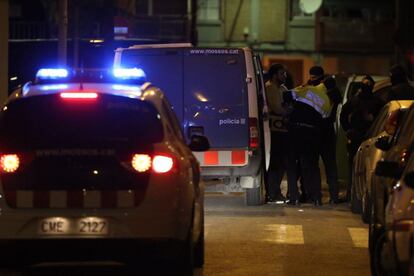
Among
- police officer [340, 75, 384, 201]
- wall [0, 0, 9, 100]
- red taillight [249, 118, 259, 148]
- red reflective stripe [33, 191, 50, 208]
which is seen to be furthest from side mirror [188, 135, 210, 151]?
wall [0, 0, 9, 100]

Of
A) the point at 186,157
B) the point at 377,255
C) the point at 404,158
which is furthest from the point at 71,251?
the point at 404,158

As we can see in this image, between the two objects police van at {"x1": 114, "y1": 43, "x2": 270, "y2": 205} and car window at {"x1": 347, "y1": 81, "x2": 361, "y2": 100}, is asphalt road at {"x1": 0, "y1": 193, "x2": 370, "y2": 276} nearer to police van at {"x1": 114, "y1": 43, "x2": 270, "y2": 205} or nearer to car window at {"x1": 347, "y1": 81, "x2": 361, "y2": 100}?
police van at {"x1": 114, "y1": 43, "x2": 270, "y2": 205}

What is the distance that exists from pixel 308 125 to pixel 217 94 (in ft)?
4.98

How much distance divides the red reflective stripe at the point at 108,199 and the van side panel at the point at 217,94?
17.0 ft

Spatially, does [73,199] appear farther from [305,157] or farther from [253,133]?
[305,157]

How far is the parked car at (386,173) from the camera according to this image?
305 inches

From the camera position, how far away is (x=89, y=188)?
23.6 ft

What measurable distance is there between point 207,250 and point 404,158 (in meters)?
2.33

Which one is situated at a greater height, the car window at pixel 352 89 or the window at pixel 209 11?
the window at pixel 209 11

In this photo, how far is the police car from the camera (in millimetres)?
7164

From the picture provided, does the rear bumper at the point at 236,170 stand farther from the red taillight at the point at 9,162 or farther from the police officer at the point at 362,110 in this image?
the red taillight at the point at 9,162

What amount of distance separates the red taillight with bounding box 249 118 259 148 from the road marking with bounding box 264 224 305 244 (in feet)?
4.60

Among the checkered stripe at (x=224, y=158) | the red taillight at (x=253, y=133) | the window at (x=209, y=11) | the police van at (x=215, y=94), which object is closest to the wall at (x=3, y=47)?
the police van at (x=215, y=94)

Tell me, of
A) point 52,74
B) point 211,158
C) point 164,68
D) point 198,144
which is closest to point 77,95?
point 52,74
